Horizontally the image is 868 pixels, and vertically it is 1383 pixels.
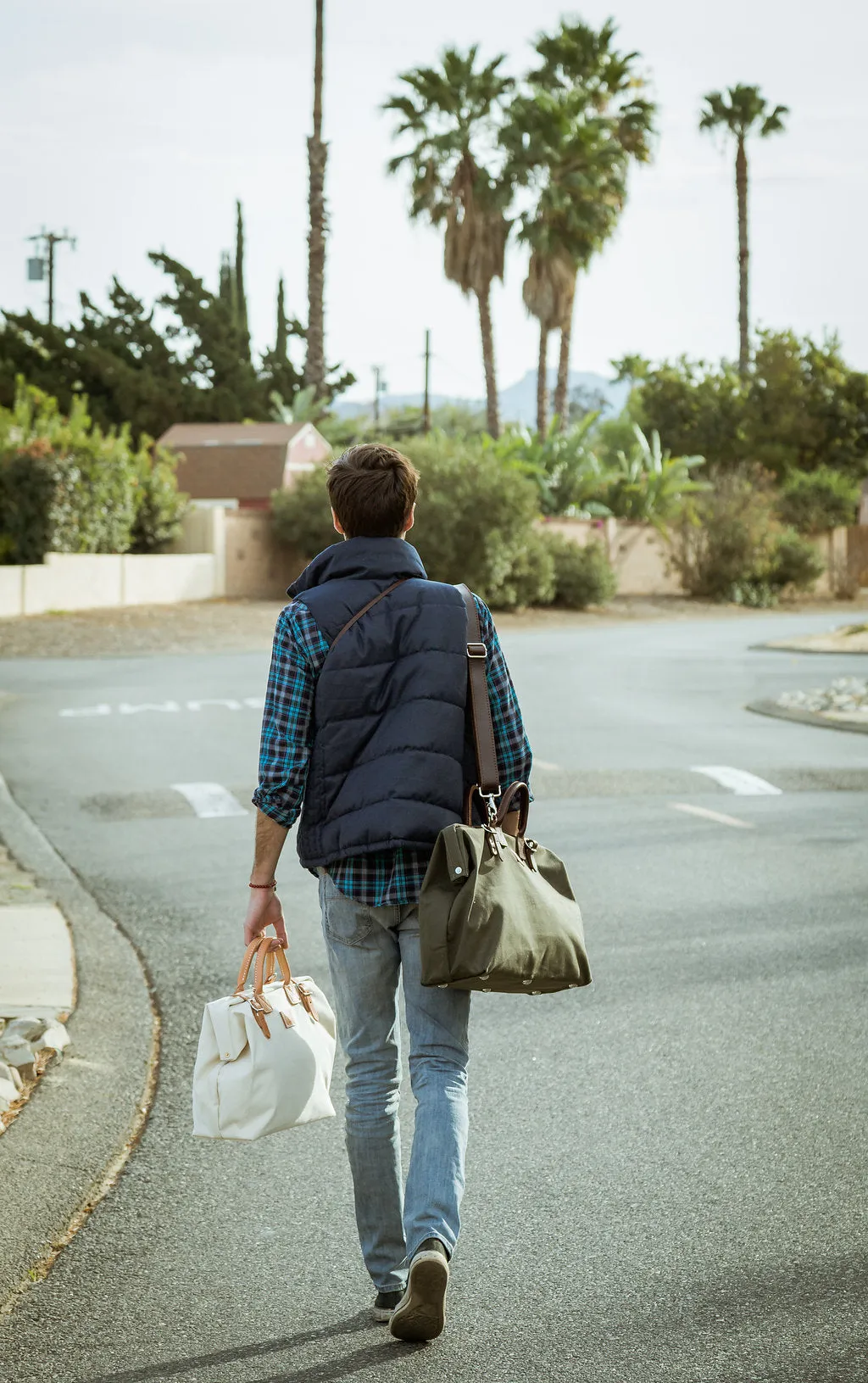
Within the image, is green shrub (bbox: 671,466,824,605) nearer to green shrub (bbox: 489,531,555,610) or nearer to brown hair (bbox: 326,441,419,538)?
green shrub (bbox: 489,531,555,610)

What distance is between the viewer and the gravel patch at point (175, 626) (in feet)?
90.9

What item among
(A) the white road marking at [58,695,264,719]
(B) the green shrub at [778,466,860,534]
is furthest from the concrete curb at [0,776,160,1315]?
(B) the green shrub at [778,466,860,534]

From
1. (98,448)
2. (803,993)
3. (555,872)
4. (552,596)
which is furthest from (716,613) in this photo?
(555,872)

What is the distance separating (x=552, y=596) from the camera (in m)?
39.4

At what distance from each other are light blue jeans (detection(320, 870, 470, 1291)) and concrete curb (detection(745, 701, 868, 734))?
508 inches

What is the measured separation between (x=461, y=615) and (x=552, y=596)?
36.1m

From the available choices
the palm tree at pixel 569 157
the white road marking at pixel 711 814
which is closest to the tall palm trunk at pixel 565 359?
the palm tree at pixel 569 157

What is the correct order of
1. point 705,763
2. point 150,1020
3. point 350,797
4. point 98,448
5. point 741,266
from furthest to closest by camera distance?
1. point 741,266
2. point 98,448
3. point 705,763
4. point 150,1020
5. point 350,797

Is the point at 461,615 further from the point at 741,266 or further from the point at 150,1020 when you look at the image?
the point at 741,266

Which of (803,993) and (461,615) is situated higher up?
(461,615)

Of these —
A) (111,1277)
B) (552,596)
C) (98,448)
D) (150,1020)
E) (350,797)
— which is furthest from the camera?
(552,596)

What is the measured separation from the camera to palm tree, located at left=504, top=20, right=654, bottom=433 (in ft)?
160

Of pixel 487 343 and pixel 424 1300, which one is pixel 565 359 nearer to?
pixel 487 343

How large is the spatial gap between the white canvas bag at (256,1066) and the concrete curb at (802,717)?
13036mm
